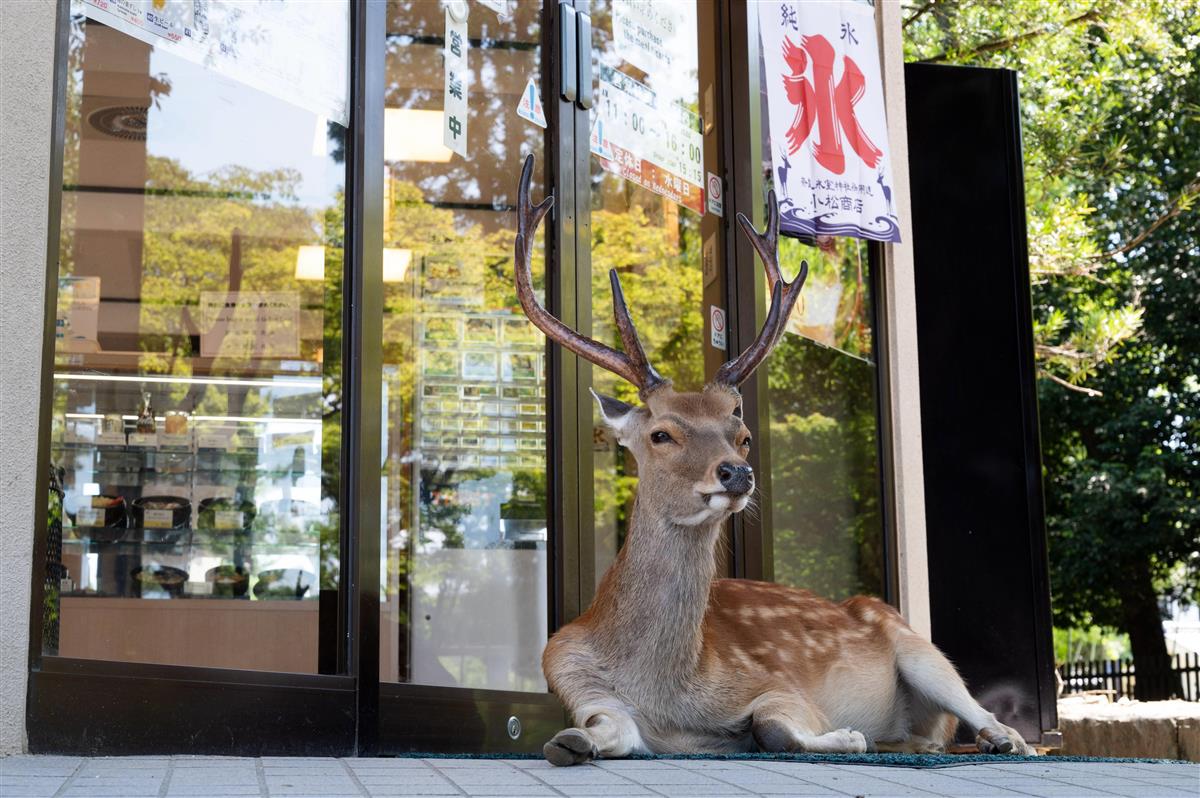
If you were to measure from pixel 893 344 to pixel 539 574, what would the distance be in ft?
7.52

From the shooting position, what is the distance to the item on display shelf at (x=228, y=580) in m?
5.73

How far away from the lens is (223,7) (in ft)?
12.3

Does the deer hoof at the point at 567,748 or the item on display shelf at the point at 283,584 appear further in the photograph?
the item on display shelf at the point at 283,584

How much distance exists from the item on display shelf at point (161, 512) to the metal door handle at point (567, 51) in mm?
2524

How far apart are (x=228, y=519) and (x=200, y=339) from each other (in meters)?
1.24

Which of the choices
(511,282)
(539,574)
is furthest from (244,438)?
(539,574)

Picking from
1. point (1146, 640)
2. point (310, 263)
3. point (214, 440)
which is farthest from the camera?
point (1146, 640)

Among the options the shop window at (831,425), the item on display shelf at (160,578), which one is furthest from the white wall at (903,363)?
the item on display shelf at (160,578)

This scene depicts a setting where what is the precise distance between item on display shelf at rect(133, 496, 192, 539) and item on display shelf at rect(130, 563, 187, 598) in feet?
0.59

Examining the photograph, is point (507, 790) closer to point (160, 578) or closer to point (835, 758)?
point (835, 758)

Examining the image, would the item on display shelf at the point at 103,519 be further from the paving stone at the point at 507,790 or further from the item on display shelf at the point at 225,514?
the paving stone at the point at 507,790

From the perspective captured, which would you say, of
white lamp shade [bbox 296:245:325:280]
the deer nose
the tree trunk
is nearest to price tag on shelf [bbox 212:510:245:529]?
white lamp shade [bbox 296:245:325:280]

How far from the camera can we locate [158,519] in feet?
19.2

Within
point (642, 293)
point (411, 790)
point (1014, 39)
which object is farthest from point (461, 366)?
point (1014, 39)
